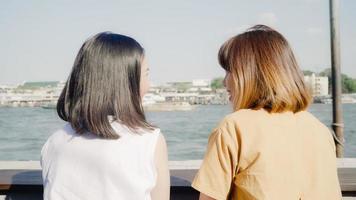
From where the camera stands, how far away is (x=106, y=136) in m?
1.25

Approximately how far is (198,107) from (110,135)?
53112mm

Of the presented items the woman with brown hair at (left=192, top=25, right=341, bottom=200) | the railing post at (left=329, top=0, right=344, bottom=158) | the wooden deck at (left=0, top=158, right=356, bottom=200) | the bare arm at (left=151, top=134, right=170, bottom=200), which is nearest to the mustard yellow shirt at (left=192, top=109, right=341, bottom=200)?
the woman with brown hair at (left=192, top=25, right=341, bottom=200)

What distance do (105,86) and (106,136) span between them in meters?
0.16

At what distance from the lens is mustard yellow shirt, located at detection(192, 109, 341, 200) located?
3.59 feet

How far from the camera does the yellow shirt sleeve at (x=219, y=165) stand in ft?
3.65

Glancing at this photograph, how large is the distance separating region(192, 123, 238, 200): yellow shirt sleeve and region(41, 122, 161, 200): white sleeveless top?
21 centimetres

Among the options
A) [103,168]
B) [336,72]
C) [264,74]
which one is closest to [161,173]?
[103,168]

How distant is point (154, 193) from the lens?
132cm

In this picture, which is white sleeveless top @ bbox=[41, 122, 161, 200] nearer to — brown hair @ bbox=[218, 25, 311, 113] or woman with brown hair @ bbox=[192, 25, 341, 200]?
woman with brown hair @ bbox=[192, 25, 341, 200]

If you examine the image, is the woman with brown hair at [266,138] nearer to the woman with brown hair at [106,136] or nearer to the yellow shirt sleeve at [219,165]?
the yellow shirt sleeve at [219,165]

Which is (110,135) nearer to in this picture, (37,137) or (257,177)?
(257,177)

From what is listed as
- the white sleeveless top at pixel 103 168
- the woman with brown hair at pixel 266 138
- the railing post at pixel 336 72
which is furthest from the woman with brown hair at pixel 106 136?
the railing post at pixel 336 72

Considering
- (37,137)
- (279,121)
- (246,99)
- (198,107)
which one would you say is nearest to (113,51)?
(246,99)

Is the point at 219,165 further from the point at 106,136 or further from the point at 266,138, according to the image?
the point at 106,136
